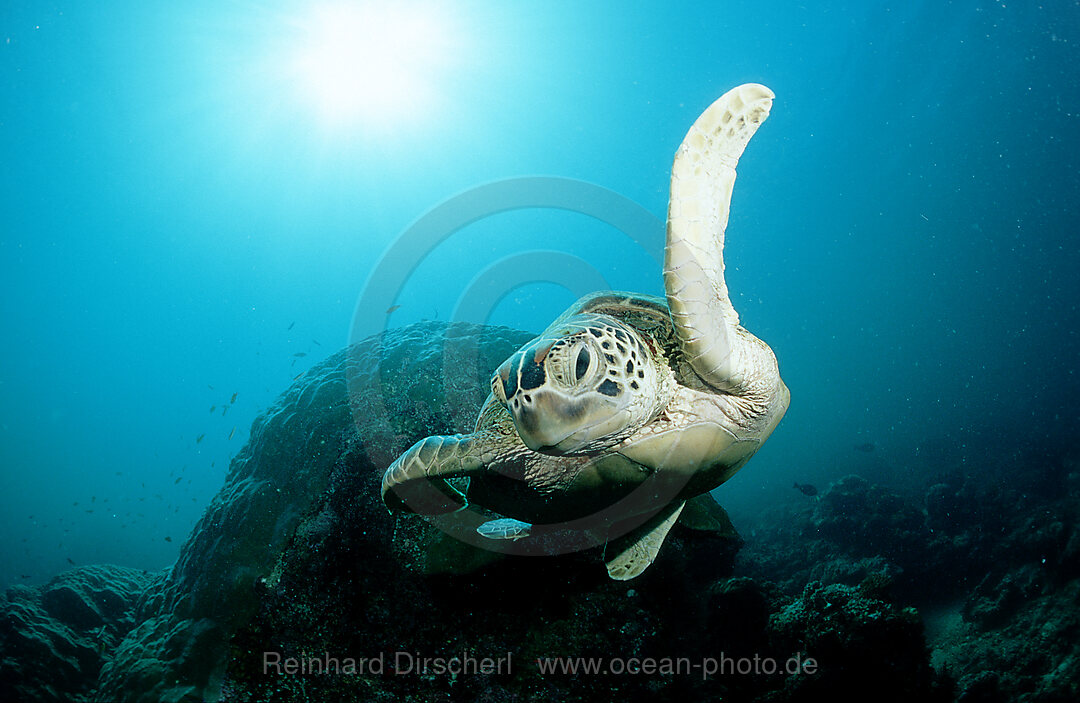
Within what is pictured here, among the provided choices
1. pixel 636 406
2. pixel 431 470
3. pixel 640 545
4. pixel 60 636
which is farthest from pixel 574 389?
pixel 60 636

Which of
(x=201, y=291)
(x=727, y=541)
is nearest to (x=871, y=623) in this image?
(x=727, y=541)

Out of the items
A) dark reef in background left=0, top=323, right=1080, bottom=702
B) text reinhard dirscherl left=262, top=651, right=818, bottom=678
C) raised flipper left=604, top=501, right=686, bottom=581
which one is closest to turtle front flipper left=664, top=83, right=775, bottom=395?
raised flipper left=604, top=501, right=686, bottom=581

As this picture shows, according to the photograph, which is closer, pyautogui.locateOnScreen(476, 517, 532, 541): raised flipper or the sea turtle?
the sea turtle

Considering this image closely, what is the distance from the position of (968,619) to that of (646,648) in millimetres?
7003

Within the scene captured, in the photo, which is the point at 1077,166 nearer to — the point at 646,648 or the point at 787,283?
the point at 787,283

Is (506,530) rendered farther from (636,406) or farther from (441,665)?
(636,406)

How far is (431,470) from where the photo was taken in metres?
2.33

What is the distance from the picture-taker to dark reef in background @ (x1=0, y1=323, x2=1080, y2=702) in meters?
2.96

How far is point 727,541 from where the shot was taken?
3.91 meters

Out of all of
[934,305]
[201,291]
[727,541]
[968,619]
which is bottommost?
[968,619]

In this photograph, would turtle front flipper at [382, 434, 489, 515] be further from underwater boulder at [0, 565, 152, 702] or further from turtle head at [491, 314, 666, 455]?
underwater boulder at [0, 565, 152, 702]

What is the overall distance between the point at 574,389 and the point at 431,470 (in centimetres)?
114

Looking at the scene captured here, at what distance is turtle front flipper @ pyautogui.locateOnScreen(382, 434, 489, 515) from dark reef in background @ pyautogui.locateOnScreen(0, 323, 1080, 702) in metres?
0.73

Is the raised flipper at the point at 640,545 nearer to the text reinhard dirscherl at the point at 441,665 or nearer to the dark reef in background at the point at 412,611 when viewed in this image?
the dark reef in background at the point at 412,611
